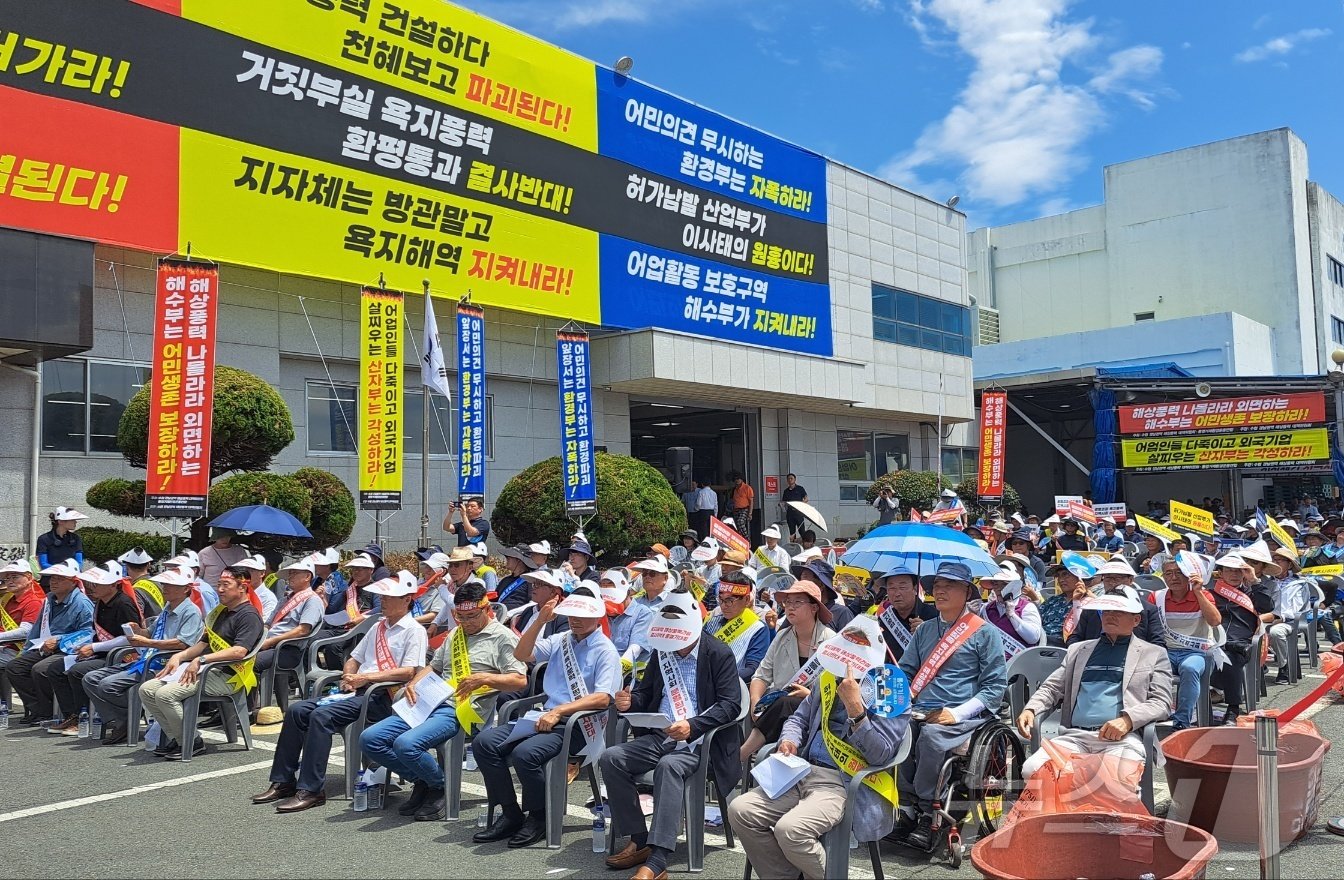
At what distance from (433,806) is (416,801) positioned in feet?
0.37

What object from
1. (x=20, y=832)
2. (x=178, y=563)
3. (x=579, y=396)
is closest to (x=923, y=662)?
(x=20, y=832)

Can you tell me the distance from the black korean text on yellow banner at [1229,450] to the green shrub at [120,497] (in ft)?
94.5

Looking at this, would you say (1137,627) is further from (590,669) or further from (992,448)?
(992,448)

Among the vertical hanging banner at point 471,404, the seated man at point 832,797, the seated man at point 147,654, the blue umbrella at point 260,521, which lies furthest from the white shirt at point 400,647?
the vertical hanging banner at point 471,404

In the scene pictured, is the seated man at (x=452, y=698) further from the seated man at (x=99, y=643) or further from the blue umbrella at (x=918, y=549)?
the seated man at (x=99, y=643)

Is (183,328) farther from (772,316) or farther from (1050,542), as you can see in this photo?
(772,316)

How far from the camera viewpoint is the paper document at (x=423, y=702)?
6.89 meters

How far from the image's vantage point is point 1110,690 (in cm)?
605

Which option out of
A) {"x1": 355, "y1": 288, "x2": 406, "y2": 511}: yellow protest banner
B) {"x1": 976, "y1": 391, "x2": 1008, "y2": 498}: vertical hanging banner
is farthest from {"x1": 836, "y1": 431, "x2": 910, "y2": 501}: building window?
{"x1": 355, "y1": 288, "x2": 406, "y2": 511}: yellow protest banner

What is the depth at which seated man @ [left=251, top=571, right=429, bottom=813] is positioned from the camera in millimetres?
7121

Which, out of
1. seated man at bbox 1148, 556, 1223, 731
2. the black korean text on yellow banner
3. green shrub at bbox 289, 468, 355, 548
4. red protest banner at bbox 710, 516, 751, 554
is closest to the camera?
seated man at bbox 1148, 556, 1223, 731

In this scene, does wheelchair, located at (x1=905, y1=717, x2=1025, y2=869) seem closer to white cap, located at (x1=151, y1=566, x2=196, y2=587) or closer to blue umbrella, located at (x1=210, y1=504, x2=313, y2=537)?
white cap, located at (x1=151, y1=566, x2=196, y2=587)

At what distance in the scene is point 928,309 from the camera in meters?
33.7

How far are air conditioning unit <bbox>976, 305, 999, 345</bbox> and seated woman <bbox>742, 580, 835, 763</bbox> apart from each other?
4937 cm
